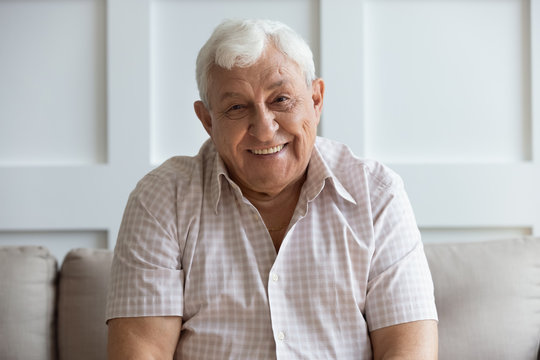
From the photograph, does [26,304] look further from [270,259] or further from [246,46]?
[246,46]

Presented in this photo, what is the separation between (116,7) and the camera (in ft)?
6.86

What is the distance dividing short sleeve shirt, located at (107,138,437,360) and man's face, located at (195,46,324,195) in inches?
3.0

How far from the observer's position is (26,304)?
1753mm

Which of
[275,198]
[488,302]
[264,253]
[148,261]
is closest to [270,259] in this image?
[264,253]

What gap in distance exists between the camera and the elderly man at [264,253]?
144 centimetres

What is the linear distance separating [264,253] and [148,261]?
27 cm

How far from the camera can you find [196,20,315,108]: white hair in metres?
1.43

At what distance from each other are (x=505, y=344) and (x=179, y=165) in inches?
38.5

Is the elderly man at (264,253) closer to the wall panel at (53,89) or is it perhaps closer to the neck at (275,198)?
the neck at (275,198)

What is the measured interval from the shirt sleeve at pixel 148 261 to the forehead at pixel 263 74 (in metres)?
0.30

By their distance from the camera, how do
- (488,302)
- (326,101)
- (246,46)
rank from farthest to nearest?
(326,101)
(488,302)
(246,46)

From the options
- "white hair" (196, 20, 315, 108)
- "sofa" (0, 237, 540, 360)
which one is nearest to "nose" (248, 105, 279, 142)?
"white hair" (196, 20, 315, 108)

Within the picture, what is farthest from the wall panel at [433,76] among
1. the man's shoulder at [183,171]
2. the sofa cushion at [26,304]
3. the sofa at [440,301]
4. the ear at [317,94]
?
the sofa cushion at [26,304]

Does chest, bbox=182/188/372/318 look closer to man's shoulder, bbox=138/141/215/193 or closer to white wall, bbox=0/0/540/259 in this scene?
man's shoulder, bbox=138/141/215/193
